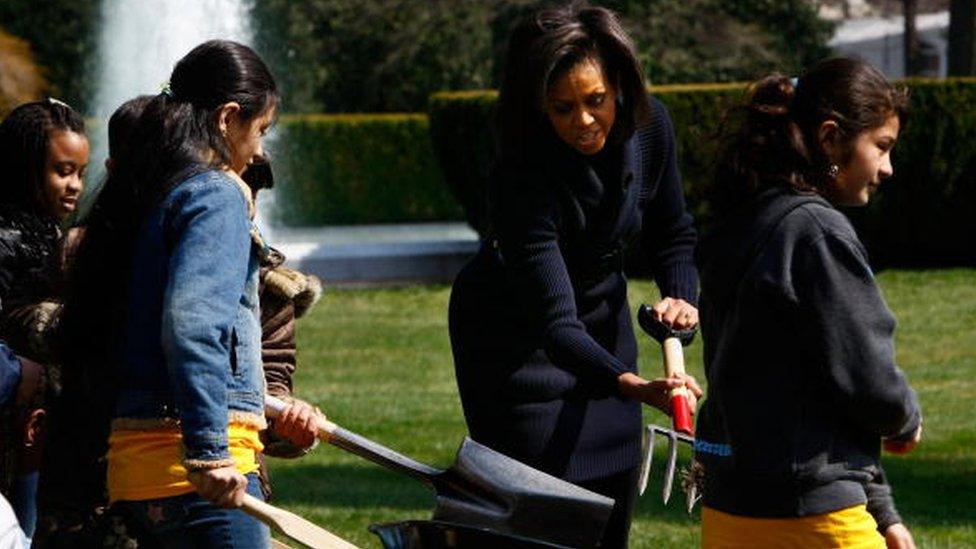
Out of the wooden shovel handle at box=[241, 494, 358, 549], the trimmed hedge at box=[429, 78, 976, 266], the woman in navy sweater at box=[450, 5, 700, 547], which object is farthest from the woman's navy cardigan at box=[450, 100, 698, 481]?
the trimmed hedge at box=[429, 78, 976, 266]

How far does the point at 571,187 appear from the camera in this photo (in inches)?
184

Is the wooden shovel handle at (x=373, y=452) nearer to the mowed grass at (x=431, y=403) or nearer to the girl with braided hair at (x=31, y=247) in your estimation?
the girl with braided hair at (x=31, y=247)

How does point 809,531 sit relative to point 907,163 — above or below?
above

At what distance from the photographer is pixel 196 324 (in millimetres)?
3709

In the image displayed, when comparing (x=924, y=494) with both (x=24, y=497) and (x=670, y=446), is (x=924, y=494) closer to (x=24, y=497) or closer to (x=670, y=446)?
(x=24, y=497)

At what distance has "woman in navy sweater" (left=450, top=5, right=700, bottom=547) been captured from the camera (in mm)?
4602

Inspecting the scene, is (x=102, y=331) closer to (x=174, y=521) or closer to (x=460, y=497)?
(x=174, y=521)

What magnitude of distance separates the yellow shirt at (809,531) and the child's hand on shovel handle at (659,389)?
48 cm

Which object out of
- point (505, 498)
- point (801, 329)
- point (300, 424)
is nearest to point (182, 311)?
point (300, 424)

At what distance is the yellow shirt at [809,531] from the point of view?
12.2 ft

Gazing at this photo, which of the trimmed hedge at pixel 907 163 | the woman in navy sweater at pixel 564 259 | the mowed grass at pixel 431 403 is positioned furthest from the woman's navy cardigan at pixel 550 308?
the trimmed hedge at pixel 907 163

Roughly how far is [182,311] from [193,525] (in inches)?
15.5

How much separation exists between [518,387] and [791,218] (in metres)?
1.18

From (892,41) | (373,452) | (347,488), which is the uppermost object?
(373,452)
